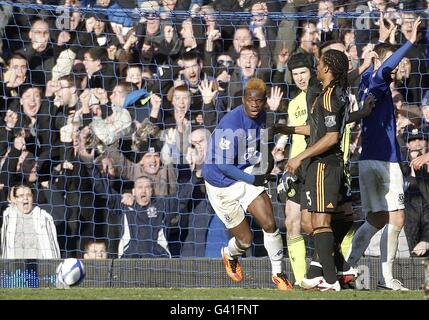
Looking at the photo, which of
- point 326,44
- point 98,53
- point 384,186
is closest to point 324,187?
point 384,186

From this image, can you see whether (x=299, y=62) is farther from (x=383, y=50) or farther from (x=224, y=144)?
(x=224, y=144)

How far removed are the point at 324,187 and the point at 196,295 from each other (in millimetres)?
1423

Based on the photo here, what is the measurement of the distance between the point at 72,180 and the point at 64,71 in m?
1.32

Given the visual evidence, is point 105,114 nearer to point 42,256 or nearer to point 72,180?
point 72,180

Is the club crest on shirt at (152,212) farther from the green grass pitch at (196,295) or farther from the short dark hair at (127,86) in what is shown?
the green grass pitch at (196,295)

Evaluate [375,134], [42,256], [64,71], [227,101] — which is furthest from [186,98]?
[375,134]

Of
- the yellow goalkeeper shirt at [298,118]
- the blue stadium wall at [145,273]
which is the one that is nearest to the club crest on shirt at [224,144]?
the yellow goalkeeper shirt at [298,118]

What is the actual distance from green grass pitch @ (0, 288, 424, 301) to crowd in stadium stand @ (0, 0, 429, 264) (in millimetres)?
3463

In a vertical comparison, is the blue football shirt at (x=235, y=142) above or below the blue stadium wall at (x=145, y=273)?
above

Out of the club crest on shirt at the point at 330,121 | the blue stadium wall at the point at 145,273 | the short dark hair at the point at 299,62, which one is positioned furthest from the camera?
the blue stadium wall at the point at 145,273

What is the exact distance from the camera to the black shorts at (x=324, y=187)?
9.46 meters

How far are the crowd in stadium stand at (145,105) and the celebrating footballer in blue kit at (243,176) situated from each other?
1610mm

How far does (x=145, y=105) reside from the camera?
522 inches

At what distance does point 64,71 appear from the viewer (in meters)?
13.5
